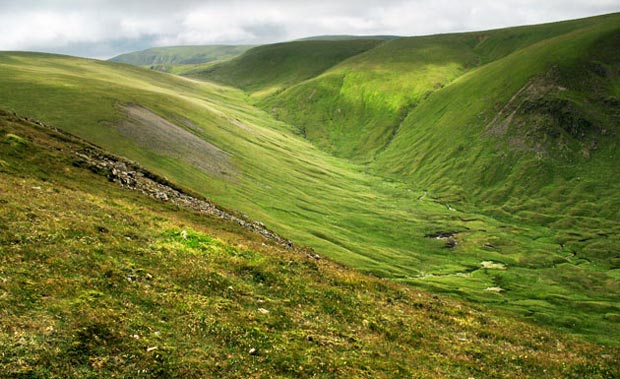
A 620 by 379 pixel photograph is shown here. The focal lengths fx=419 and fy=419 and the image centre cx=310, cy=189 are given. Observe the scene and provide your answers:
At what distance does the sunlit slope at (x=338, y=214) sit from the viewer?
3438 inches

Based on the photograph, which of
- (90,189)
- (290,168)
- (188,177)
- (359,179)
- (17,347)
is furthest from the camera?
(359,179)

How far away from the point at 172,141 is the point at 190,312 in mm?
89567

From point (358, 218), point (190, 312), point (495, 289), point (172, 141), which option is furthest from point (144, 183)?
point (358, 218)

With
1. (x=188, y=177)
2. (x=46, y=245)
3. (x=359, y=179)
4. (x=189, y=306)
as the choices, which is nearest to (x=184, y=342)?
(x=189, y=306)

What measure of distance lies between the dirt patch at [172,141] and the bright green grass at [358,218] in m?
3.12

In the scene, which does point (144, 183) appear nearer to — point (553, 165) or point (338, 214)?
point (338, 214)

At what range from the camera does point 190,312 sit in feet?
82.9

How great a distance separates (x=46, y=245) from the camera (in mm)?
27188

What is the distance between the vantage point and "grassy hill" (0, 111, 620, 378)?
20016mm

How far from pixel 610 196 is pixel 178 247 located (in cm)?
17181

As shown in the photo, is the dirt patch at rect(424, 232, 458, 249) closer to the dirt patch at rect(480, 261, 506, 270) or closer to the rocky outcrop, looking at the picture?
the dirt patch at rect(480, 261, 506, 270)

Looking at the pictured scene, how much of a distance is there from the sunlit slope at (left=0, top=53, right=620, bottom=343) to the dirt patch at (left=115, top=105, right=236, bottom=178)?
0.48 meters

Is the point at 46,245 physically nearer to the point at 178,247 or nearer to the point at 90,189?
the point at 178,247

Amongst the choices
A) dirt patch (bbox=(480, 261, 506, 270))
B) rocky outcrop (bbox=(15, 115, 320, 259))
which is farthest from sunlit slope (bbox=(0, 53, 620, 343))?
rocky outcrop (bbox=(15, 115, 320, 259))
